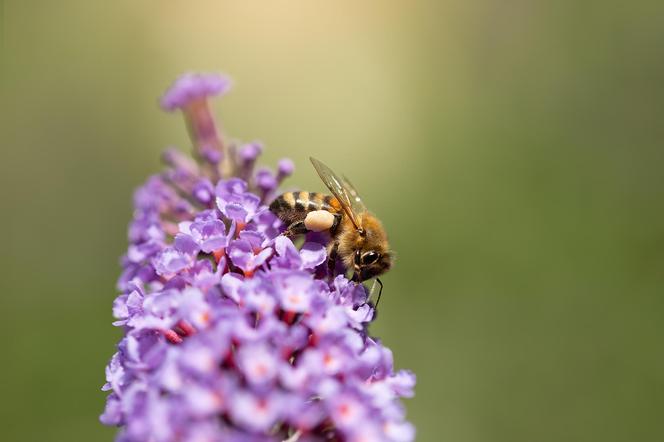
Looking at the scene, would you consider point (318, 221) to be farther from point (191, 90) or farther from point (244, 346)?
point (191, 90)

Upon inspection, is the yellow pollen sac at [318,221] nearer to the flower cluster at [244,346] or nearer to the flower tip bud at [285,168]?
the flower cluster at [244,346]

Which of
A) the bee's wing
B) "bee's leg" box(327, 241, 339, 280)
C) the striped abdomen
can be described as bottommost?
"bee's leg" box(327, 241, 339, 280)

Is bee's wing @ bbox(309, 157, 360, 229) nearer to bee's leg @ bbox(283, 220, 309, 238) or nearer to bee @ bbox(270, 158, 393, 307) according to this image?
bee @ bbox(270, 158, 393, 307)

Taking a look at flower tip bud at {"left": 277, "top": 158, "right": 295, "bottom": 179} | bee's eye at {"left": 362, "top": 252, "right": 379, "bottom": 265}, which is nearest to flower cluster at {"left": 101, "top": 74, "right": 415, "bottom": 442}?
bee's eye at {"left": 362, "top": 252, "right": 379, "bottom": 265}

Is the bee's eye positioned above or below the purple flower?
below

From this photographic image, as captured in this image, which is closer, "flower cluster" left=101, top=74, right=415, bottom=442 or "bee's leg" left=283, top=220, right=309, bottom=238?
"flower cluster" left=101, top=74, right=415, bottom=442

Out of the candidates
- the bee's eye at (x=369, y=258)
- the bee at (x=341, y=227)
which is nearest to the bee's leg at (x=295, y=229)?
the bee at (x=341, y=227)

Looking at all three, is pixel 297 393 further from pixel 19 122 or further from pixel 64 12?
pixel 64 12
